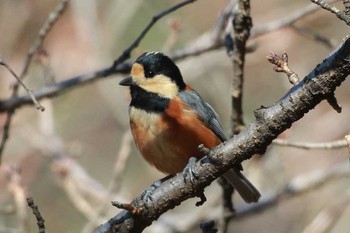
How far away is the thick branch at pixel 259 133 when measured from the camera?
2598 mm

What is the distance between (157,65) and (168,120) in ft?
1.50

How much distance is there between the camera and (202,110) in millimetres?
4809

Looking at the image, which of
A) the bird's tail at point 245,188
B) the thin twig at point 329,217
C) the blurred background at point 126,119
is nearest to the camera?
the bird's tail at point 245,188

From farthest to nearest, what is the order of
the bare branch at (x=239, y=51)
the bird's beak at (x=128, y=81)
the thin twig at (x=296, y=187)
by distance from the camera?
the thin twig at (x=296, y=187) → the bird's beak at (x=128, y=81) → the bare branch at (x=239, y=51)

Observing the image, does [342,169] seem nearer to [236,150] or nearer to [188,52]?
[188,52]

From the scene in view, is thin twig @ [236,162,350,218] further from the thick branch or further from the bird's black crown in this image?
the thick branch

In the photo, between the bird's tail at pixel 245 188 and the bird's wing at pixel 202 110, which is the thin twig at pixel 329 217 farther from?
the bird's wing at pixel 202 110

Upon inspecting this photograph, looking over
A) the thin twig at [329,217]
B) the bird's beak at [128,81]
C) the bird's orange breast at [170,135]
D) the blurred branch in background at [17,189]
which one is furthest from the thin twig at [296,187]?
the blurred branch in background at [17,189]

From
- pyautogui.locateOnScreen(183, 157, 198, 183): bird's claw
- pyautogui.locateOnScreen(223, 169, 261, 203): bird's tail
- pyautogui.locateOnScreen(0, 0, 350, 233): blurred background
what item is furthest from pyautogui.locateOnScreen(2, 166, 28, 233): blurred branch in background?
pyautogui.locateOnScreen(183, 157, 198, 183): bird's claw

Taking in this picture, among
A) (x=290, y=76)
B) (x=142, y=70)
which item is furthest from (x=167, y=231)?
(x=290, y=76)

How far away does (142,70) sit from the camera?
476 cm

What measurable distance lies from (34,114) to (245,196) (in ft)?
11.0

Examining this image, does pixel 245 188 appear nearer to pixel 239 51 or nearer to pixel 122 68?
pixel 239 51

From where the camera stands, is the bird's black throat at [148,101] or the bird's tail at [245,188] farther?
the bird's tail at [245,188]
